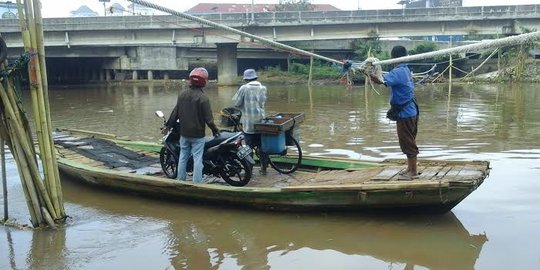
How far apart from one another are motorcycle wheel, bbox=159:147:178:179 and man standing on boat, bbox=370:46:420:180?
3295 millimetres

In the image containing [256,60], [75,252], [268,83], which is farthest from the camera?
[256,60]

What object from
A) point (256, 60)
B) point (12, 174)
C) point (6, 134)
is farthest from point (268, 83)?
point (6, 134)

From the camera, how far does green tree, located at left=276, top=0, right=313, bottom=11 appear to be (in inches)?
2347

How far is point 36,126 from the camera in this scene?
19.4 feet

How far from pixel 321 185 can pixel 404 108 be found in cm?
136

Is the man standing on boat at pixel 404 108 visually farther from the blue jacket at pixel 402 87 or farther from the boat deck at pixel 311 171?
the boat deck at pixel 311 171

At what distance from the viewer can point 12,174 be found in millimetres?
9281

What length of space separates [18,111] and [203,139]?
2.24 m

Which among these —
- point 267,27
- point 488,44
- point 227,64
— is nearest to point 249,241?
point 488,44

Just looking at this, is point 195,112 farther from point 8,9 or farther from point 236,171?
point 8,9

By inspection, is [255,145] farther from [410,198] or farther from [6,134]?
[6,134]

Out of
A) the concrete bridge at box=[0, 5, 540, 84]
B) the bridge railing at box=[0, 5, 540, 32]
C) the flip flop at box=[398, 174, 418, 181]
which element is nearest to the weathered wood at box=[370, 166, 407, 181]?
the flip flop at box=[398, 174, 418, 181]

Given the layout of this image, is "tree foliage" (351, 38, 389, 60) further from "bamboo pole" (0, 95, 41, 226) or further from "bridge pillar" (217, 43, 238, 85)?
"bamboo pole" (0, 95, 41, 226)

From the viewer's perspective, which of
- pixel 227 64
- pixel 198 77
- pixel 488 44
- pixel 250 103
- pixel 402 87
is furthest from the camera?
pixel 227 64
